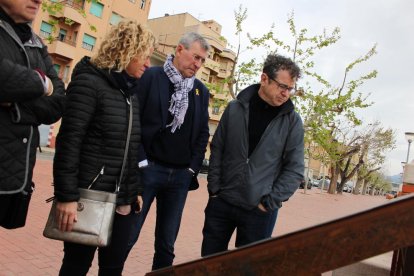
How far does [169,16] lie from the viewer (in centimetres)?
4947

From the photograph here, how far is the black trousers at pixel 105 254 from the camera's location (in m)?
2.28

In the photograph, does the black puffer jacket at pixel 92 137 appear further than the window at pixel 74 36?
No

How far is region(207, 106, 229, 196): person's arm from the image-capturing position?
9.70 ft

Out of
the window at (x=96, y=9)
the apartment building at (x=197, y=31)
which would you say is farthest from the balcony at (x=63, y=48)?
the apartment building at (x=197, y=31)

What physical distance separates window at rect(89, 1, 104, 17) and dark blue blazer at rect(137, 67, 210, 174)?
29.0 metres

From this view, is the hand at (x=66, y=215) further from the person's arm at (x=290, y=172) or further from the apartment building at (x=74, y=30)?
the apartment building at (x=74, y=30)

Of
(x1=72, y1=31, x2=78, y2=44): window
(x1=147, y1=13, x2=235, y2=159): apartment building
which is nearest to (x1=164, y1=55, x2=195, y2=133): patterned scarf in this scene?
(x1=72, y1=31, x2=78, y2=44): window

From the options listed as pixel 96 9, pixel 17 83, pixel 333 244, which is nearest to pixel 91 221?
pixel 17 83

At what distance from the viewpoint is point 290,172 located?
9.34ft

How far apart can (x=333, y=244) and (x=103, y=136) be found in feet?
5.49

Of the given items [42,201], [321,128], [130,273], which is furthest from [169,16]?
[130,273]

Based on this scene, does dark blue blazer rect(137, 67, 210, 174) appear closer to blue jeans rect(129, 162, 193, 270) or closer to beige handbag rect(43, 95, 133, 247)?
blue jeans rect(129, 162, 193, 270)

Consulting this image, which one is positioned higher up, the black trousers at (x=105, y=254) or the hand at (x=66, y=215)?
the hand at (x=66, y=215)

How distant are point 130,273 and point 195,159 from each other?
1.68 m
